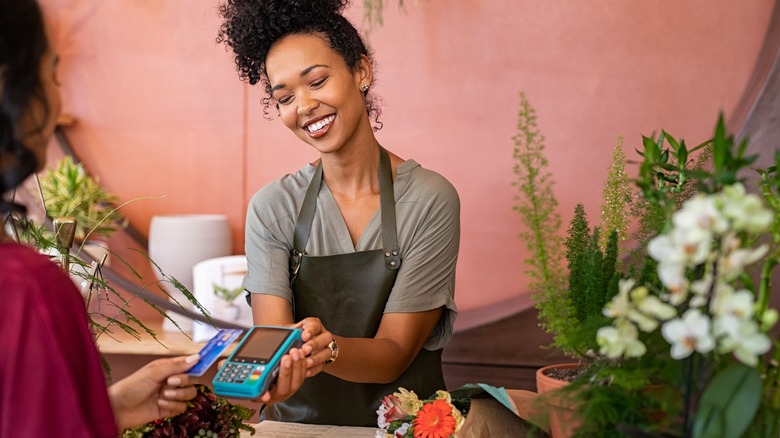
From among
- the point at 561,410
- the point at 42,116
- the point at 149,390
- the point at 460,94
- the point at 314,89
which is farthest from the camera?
the point at 460,94

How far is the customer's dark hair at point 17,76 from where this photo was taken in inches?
33.1

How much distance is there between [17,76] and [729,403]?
2.56ft

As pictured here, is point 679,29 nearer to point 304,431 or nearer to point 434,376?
point 434,376

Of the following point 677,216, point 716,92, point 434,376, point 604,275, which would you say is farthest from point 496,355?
point 677,216

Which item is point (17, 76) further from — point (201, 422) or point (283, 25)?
point (283, 25)

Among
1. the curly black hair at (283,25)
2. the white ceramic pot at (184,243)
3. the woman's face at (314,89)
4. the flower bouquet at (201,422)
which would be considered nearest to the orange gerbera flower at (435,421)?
the flower bouquet at (201,422)

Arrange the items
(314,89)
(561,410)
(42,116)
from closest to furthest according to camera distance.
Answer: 1. (42,116)
2. (561,410)
3. (314,89)

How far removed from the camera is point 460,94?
2.99 meters

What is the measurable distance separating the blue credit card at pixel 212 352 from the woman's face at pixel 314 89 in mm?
798

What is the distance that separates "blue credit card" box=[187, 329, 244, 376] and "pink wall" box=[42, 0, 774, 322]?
74.2 inches

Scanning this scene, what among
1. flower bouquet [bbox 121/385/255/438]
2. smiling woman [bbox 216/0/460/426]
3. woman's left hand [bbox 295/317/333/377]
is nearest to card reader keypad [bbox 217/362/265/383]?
flower bouquet [bbox 121/385/255/438]

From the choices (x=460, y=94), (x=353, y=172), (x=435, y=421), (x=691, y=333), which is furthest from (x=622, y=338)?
(x=460, y=94)

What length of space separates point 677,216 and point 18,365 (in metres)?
0.63

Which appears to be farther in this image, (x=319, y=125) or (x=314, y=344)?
(x=319, y=125)
